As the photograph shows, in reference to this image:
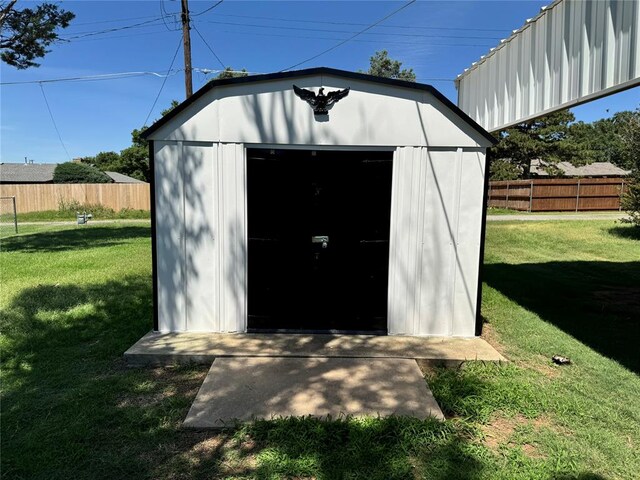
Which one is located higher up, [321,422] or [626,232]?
[626,232]

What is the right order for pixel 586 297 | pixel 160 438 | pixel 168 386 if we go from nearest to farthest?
pixel 160 438 < pixel 168 386 < pixel 586 297

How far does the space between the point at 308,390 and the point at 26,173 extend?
47.3 m

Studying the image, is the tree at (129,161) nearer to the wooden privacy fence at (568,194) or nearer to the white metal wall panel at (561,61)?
the wooden privacy fence at (568,194)

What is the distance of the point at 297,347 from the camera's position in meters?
4.59

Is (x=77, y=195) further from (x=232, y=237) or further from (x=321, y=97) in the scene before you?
(x=321, y=97)

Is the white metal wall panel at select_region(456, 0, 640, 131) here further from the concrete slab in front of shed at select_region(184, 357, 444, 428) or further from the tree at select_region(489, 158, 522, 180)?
the tree at select_region(489, 158, 522, 180)

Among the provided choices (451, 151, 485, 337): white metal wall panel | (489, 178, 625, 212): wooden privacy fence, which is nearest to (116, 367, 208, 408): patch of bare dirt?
(451, 151, 485, 337): white metal wall panel

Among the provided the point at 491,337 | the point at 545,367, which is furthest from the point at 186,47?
the point at 545,367

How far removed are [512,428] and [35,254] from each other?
11.8 metres

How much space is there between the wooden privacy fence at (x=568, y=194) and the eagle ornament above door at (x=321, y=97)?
2239 cm

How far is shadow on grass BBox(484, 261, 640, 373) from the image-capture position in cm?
532

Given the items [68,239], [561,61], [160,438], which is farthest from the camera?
[68,239]

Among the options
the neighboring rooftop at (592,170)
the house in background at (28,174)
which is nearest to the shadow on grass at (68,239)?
the house in background at (28,174)

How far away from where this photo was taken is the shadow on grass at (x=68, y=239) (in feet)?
41.0
